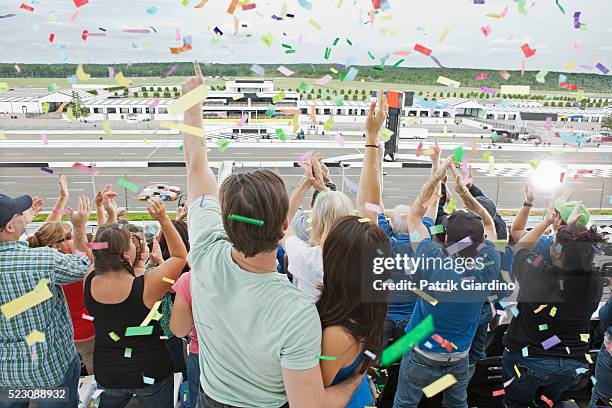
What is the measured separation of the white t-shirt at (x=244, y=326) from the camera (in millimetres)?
889

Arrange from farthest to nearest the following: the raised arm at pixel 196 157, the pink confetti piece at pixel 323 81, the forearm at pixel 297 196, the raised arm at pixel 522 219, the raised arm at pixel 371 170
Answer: the pink confetti piece at pixel 323 81 < the raised arm at pixel 522 219 < the forearm at pixel 297 196 < the raised arm at pixel 371 170 < the raised arm at pixel 196 157

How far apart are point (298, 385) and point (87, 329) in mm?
1511

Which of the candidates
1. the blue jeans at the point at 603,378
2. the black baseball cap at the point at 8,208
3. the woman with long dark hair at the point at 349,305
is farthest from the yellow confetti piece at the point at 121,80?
the blue jeans at the point at 603,378

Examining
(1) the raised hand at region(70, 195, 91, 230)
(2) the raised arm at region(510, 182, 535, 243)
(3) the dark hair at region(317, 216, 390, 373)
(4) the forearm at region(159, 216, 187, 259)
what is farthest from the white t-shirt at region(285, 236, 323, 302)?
(2) the raised arm at region(510, 182, 535, 243)

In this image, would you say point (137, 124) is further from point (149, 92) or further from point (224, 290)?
point (224, 290)

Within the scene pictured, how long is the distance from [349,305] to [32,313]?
1237 millimetres

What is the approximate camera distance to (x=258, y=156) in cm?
2728

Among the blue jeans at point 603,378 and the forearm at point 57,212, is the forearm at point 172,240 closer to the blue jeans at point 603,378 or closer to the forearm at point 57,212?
the forearm at point 57,212

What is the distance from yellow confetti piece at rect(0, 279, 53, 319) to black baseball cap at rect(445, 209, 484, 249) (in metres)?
1.45

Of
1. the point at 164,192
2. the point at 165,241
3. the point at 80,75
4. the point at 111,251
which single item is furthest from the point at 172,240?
the point at 164,192

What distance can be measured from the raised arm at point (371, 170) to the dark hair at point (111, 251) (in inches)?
33.9

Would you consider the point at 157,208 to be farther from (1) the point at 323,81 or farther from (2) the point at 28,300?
(1) the point at 323,81

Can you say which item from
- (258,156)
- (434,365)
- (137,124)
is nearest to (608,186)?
(258,156)

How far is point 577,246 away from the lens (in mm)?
1787
